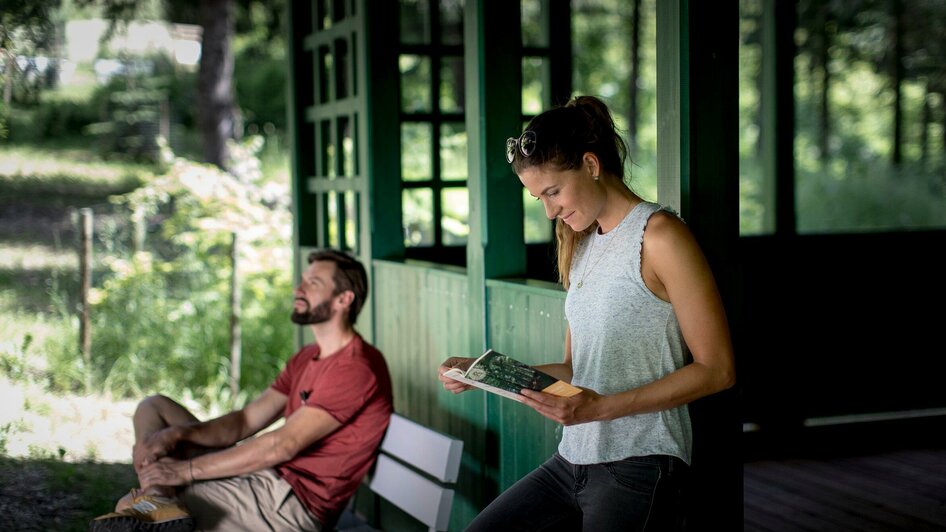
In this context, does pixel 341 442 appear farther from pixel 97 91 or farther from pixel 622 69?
pixel 622 69

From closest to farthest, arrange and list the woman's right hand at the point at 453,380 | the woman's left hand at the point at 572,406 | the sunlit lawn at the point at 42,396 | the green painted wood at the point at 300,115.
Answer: the woman's left hand at the point at 572,406
the woman's right hand at the point at 453,380
the sunlit lawn at the point at 42,396
the green painted wood at the point at 300,115

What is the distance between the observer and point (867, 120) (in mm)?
13453

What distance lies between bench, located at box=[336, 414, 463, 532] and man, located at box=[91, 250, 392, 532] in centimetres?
7

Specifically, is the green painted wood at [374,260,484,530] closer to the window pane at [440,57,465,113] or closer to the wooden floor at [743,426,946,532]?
the wooden floor at [743,426,946,532]

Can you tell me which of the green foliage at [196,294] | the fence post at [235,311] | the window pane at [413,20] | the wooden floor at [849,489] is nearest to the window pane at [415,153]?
the window pane at [413,20]

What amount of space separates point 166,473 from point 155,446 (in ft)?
0.68

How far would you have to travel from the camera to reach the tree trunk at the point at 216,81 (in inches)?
405

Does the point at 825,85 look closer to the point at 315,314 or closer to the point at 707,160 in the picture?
the point at 315,314

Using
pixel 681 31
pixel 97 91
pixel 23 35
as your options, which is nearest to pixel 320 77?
pixel 23 35

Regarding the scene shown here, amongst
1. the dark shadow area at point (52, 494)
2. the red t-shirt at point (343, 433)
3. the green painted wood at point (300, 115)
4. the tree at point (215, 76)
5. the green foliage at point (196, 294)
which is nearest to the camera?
the red t-shirt at point (343, 433)

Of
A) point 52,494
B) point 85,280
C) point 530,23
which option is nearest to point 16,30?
point 52,494

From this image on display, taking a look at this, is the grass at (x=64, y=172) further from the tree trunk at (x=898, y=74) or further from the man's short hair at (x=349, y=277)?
the tree trunk at (x=898, y=74)

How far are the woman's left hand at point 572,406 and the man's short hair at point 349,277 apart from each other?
5.48 feet

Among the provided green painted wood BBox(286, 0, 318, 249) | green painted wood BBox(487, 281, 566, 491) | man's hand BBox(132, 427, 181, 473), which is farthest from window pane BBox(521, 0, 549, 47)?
man's hand BBox(132, 427, 181, 473)
